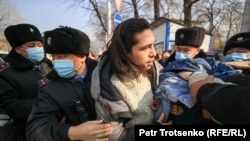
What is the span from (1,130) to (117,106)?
4.91 feet

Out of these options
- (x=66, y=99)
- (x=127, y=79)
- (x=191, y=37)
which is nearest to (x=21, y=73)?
(x=66, y=99)

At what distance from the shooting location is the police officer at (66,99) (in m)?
1.62

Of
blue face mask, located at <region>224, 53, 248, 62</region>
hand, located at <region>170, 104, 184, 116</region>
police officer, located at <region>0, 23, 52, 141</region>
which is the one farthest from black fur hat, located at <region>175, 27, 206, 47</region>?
police officer, located at <region>0, 23, 52, 141</region>

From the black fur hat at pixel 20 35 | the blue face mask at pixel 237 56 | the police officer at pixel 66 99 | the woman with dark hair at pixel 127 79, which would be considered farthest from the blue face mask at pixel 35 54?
the blue face mask at pixel 237 56

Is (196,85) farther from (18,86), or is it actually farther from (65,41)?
(18,86)

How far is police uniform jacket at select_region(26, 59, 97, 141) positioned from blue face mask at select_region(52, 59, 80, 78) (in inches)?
1.6

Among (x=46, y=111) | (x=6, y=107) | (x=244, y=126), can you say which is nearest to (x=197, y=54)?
(x=244, y=126)

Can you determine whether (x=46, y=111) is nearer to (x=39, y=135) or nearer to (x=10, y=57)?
(x=39, y=135)

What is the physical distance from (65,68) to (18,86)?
3.33ft

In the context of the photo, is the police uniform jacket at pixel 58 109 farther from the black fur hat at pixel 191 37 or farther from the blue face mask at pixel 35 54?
the blue face mask at pixel 35 54

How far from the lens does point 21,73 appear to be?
279 centimetres

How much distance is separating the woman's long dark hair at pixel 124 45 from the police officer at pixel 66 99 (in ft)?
1.09

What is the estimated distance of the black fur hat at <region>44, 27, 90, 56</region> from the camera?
6.21 ft

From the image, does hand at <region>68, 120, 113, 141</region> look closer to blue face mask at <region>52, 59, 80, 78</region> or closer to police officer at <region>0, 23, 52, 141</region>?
blue face mask at <region>52, 59, 80, 78</region>
